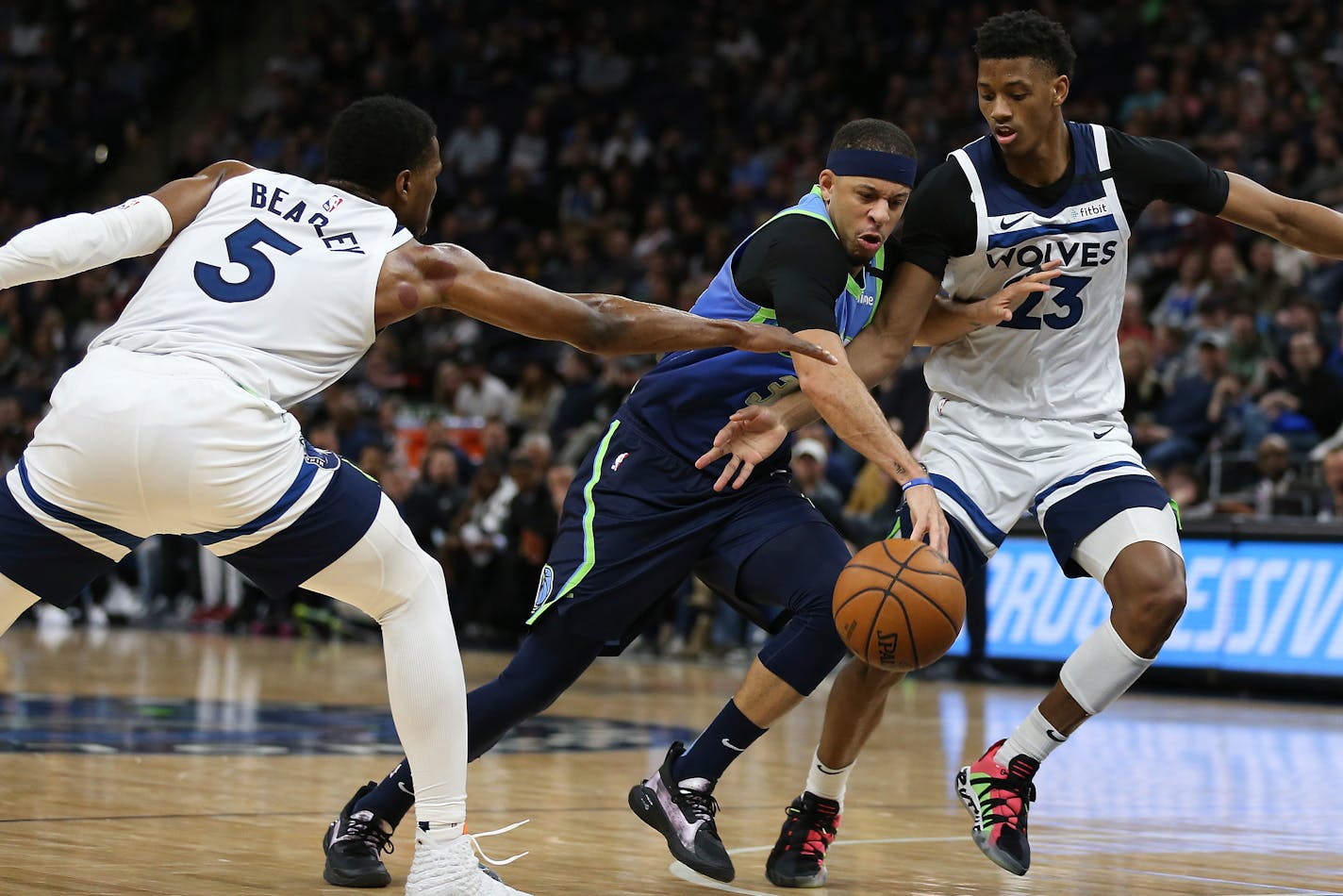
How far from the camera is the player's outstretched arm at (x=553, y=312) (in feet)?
13.8

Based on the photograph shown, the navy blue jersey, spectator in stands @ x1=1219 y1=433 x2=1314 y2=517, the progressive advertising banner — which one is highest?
the navy blue jersey

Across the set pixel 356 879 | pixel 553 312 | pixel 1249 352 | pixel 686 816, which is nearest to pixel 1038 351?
pixel 686 816

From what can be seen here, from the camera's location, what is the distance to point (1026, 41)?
17.3ft

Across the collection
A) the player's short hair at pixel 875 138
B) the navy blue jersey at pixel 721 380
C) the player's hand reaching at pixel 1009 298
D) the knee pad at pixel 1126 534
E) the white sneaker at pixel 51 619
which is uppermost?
the player's short hair at pixel 875 138

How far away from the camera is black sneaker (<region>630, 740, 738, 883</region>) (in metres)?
4.89

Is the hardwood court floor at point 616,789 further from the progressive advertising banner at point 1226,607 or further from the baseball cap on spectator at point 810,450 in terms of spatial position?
the baseball cap on spectator at point 810,450

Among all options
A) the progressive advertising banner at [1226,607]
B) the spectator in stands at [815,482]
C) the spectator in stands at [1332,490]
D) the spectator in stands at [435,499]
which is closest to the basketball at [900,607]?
the progressive advertising banner at [1226,607]

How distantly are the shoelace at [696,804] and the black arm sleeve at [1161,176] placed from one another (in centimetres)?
220

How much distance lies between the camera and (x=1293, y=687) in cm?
1164

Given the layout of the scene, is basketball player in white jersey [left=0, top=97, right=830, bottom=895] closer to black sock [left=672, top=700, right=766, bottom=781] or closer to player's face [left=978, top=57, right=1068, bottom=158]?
black sock [left=672, top=700, right=766, bottom=781]

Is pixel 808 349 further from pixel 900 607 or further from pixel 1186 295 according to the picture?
pixel 1186 295

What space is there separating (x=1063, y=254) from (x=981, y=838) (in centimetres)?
177

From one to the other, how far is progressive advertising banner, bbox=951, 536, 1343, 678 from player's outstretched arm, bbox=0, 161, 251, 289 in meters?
8.46

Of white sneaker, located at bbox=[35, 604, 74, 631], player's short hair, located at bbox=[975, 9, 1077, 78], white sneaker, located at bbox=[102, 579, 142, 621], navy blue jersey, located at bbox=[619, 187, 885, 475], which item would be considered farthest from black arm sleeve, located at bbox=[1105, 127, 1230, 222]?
white sneaker, located at bbox=[102, 579, 142, 621]
